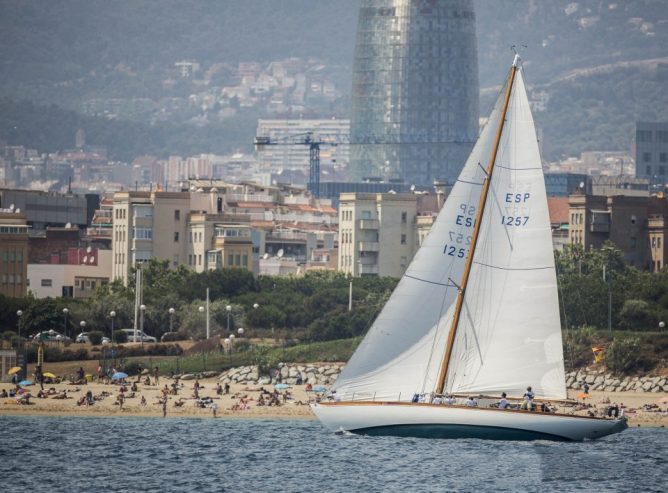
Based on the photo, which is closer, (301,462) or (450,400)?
(450,400)

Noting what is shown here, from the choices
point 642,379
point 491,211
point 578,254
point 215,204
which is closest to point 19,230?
point 215,204

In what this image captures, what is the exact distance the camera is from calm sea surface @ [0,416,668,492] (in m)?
71.1

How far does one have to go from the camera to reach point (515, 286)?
73875mm

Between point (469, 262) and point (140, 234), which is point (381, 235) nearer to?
point (140, 234)

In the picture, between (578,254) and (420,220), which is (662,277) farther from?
(420,220)

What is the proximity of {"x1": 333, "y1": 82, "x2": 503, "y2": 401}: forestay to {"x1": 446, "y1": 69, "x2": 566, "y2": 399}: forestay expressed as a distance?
22.2 inches

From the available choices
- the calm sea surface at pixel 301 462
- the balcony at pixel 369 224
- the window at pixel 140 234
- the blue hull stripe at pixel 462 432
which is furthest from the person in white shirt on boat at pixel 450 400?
the balcony at pixel 369 224

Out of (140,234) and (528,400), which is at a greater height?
(140,234)

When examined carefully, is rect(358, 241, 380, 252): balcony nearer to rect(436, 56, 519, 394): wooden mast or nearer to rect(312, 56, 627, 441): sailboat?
rect(312, 56, 627, 441): sailboat

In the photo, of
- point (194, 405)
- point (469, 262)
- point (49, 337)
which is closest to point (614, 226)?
point (49, 337)

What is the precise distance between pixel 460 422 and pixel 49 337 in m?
54.1

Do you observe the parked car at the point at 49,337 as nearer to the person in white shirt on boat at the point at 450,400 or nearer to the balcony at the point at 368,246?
the balcony at the point at 368,246

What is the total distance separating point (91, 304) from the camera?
436ft

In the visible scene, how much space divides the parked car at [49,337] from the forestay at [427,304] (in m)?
48.7
